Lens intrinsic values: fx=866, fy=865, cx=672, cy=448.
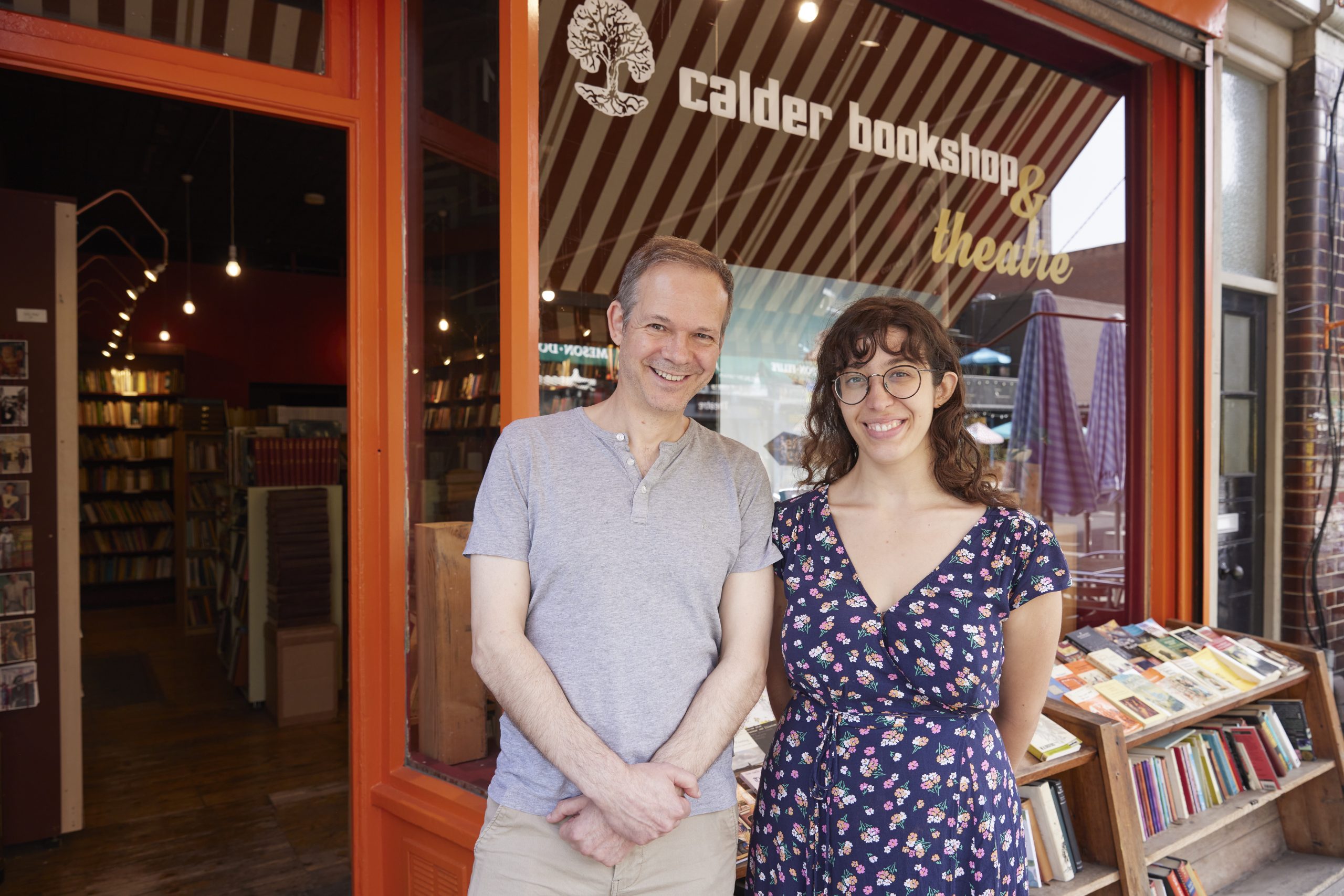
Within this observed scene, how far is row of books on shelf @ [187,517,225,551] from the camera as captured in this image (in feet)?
25.2

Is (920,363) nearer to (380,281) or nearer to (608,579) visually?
(608,579)

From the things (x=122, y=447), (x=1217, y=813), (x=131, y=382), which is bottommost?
(x=1217, y=813)

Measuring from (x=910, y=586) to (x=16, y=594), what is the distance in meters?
3.43

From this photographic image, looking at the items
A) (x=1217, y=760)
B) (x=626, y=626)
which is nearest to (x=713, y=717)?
(x=626, y=626)

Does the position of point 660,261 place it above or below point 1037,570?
above

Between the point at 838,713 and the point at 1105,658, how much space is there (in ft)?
6.11

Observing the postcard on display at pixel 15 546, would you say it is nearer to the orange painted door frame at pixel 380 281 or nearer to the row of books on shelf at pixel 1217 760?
the orange painted door frame at pixel 380 281

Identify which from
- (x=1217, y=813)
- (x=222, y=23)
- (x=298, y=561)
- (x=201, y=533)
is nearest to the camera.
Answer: (x=222, y=23)

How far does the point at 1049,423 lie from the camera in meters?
3.93

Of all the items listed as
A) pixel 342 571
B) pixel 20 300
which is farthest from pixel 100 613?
pixel 20 300

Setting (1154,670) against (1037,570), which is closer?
(1037,570)

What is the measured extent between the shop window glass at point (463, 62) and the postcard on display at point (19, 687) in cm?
273

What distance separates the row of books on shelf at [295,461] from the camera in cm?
541

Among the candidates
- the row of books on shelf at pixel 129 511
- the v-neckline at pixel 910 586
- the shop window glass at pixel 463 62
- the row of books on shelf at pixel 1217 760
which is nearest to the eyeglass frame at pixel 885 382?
the v-neckline at pixel 910 586
